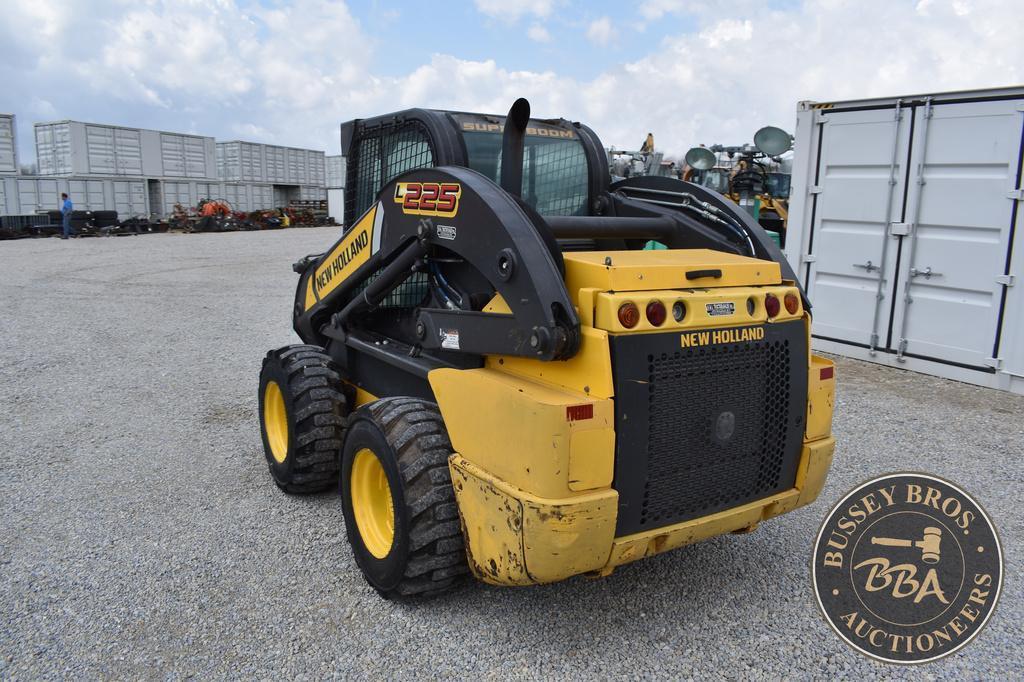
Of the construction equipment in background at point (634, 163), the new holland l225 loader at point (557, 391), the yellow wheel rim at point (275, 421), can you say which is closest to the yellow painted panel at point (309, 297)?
the yellow wheel rim at point (275, 421)

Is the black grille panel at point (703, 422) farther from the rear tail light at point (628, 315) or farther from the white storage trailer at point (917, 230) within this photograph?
the white storage trailer at point (917, 230)

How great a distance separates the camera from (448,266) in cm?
366

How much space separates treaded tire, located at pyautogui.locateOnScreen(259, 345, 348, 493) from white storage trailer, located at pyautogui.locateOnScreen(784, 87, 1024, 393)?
18.1 ft

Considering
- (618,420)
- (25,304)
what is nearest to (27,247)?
(25,304)

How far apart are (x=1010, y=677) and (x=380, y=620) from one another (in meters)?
2.36

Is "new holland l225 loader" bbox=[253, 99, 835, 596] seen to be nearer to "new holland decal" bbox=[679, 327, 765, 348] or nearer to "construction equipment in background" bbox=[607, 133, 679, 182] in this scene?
"new holland decal" bbox=[679, 327, 765, 348]

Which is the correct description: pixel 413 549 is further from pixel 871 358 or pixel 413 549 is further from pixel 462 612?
pixel 871 358

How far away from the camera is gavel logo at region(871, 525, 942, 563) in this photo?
3447 mm

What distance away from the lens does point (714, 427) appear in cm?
297

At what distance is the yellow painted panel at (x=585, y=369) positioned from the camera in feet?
8.89

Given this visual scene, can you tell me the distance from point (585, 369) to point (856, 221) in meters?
6.00

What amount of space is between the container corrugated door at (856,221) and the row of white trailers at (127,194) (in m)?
25.1

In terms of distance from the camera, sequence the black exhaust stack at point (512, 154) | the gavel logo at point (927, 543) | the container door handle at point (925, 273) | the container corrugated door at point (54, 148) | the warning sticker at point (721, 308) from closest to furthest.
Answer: the warning sticker at point (721, 308) < the black exhaust stack at point (512, 154) < the gavel logo at point (927, 543) < the container door handle at point (925, 273) < the container corrugated door at point (54, 148)

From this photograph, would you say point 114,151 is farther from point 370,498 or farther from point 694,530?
point 694,530
